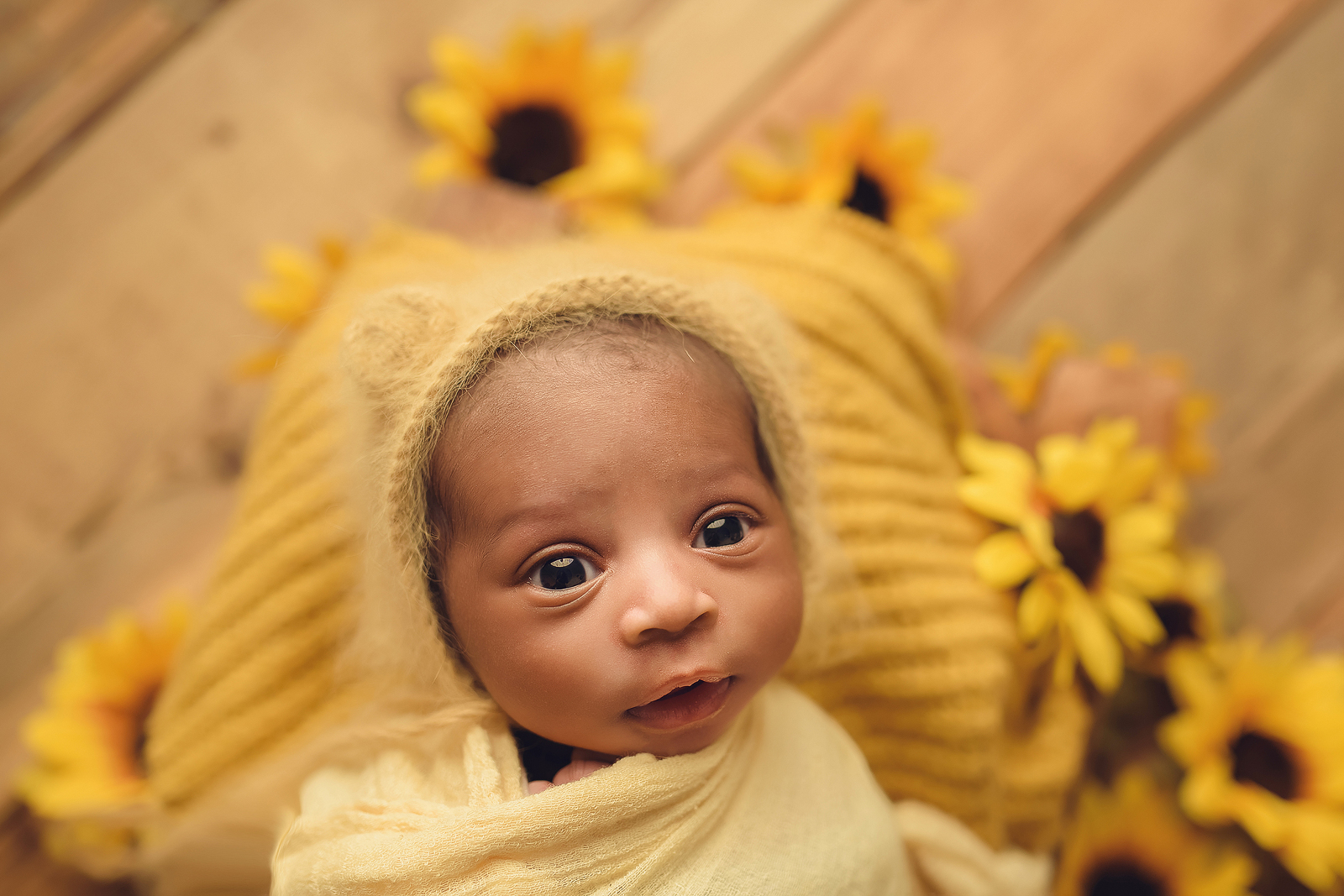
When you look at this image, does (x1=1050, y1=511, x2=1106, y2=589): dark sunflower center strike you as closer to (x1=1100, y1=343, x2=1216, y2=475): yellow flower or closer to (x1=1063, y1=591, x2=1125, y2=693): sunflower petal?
(x1=1063, y1=591, x2=1125, y2=693): sunflower petal

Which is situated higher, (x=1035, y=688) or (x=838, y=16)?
(x=838, y=16)

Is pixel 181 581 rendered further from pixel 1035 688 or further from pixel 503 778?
pixel 1035 688

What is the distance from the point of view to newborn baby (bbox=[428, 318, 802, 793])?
565mm

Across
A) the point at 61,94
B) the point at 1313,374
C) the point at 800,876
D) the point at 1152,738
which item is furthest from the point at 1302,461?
the point at 61,94

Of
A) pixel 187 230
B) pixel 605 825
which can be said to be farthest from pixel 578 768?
pixel 187 230

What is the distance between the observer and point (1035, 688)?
3.03ft

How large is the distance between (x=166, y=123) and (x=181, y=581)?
0.57 meters

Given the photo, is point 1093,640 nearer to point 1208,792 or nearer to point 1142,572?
point 1142,572

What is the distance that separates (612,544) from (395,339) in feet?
0.64

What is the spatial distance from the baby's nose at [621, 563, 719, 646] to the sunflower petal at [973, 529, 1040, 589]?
396 mm

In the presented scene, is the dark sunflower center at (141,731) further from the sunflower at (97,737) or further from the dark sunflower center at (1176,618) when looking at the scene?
the dark sunflower center at (1176,618)

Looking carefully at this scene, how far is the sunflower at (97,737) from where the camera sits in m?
0.92

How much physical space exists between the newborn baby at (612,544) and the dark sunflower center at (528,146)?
50 cm

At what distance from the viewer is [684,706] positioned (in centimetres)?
59
